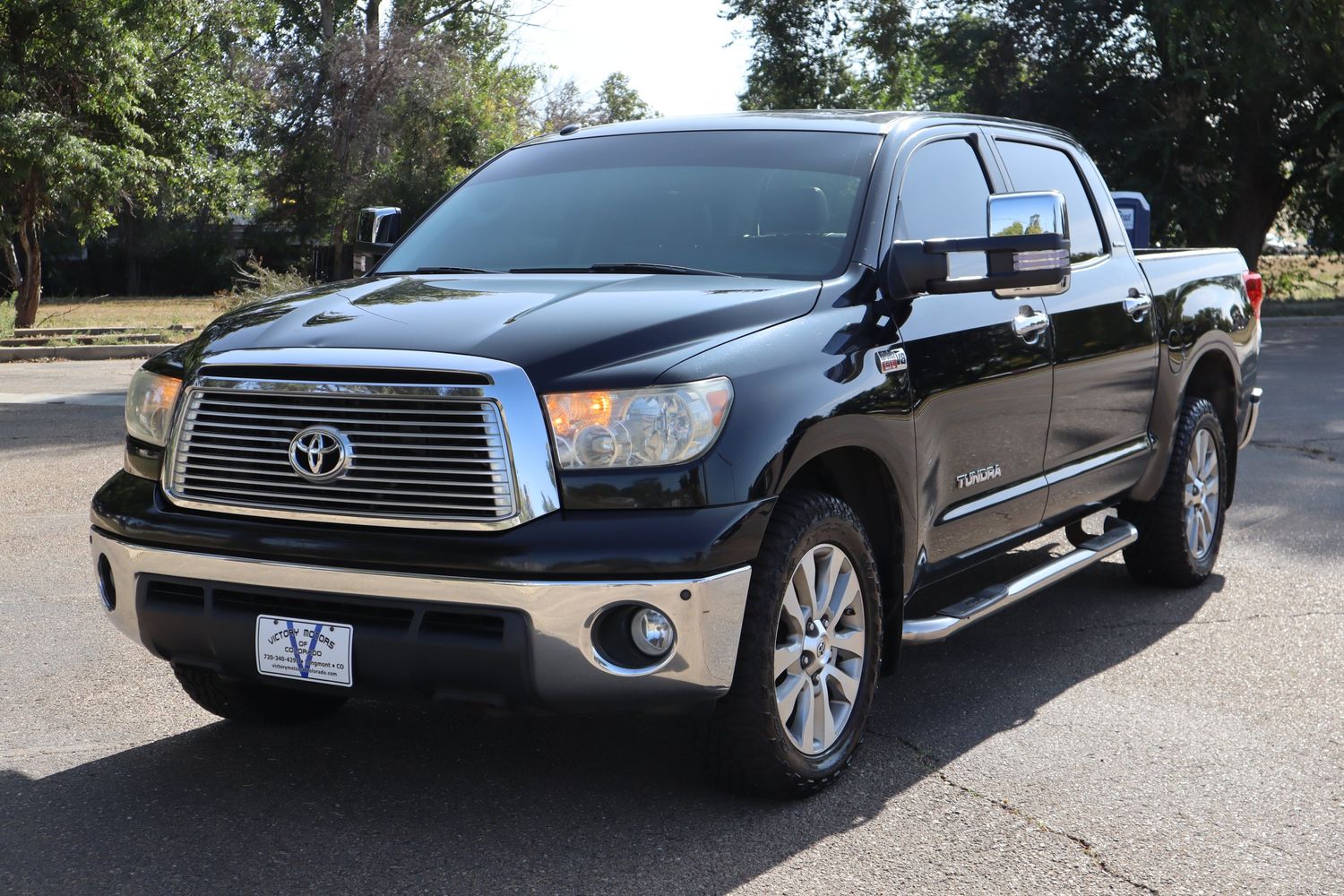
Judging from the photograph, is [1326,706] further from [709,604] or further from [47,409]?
[47,409]

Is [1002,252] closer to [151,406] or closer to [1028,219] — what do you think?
[1028,219]

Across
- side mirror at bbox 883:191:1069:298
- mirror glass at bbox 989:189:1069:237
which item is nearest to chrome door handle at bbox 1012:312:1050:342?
side mirror at bbox 883:191:1069:298

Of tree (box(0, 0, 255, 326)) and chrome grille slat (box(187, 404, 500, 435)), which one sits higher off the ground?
tree (box(0, 0, 255, 326))

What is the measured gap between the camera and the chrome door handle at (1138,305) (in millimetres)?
5785

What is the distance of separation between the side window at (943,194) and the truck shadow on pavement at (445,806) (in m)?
1.54

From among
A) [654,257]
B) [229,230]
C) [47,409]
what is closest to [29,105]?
[47,409]

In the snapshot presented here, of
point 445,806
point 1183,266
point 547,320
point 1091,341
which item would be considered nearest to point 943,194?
point 1091,341

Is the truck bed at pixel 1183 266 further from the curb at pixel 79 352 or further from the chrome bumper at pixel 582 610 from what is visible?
the curb at pixel 79 352

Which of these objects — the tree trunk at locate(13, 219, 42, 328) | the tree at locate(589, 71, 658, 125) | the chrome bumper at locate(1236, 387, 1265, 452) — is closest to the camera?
the chrome bumper at locate(1236, 387, 1265, 452)

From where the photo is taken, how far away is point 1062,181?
5902 mm

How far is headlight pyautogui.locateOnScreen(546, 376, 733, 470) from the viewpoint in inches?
137

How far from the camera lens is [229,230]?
4641 centimetres

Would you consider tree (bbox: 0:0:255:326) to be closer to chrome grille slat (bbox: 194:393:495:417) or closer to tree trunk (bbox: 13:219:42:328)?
tree trunk (bbox: 13:219:42:328)

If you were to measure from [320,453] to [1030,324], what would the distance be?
2.50 meters
